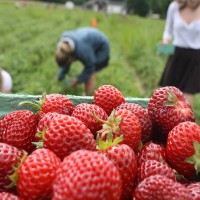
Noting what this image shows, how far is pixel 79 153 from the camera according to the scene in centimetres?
113

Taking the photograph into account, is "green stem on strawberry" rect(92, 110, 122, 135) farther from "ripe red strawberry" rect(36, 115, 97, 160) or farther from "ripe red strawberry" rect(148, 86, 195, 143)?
"ripe red strawberry" rect(148, 86, 195, 143)

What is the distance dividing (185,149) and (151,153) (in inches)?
5.6

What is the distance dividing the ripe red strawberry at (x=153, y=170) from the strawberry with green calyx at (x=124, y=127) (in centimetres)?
13

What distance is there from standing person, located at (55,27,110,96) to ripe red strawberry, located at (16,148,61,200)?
476 cm

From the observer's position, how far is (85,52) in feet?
19.6

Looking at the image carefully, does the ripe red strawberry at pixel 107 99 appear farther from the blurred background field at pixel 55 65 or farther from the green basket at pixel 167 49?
the blurred background field at pixel 55 65

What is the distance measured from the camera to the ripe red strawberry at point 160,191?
3.96 ft

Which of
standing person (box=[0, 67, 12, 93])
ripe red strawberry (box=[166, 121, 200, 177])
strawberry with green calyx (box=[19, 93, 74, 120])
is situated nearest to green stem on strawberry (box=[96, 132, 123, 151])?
ripe red strawberry (box=[166, 121, 200, 177])

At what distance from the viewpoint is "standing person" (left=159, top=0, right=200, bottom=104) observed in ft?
15.0

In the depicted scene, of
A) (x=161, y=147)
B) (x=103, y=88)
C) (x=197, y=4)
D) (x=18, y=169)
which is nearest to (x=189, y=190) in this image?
(x=161, y=147)

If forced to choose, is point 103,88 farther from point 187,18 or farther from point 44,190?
point 187,18

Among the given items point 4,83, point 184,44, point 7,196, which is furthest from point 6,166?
point 184,44

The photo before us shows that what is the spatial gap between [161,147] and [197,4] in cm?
336

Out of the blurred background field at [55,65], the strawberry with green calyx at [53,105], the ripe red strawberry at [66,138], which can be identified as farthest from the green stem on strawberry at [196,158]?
the blurred background field at [55,65]
